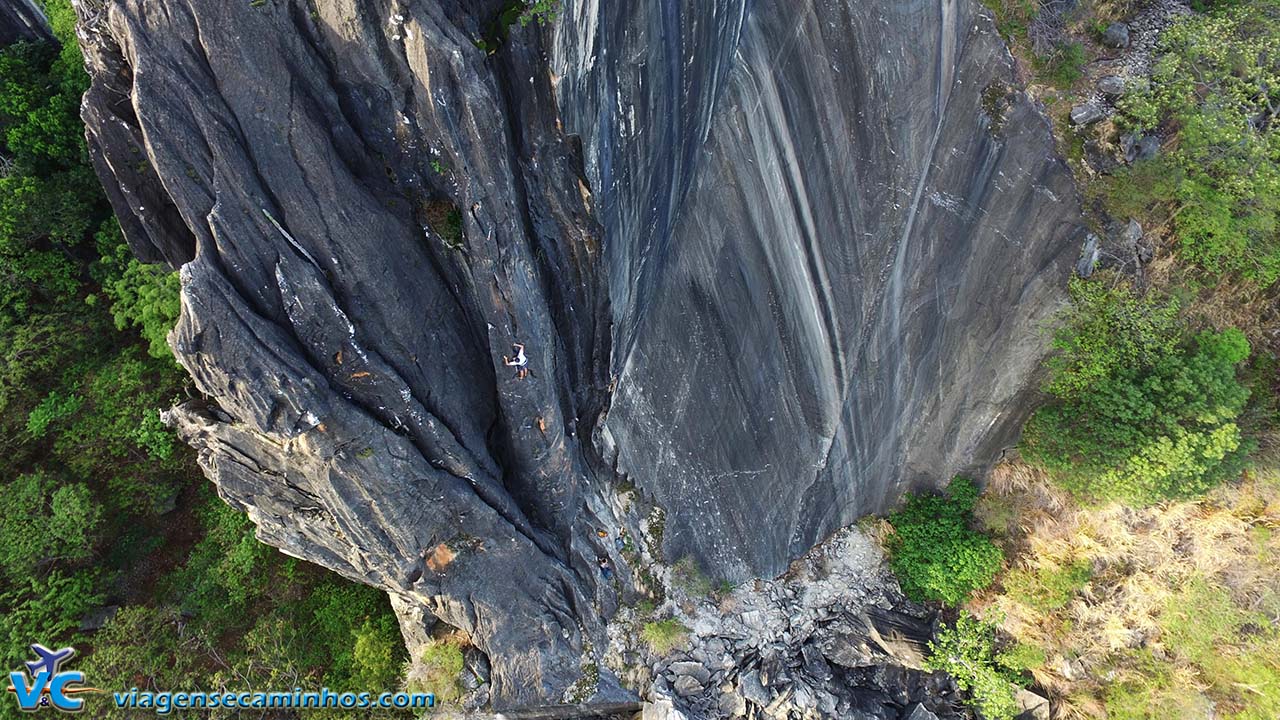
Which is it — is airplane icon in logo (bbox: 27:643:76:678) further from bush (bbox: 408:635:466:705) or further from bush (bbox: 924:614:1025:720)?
bush (bbox: 924:614:1025:720)

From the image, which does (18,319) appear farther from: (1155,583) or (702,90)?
(1155,583)

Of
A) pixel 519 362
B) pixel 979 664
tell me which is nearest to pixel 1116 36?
pixel 519 362

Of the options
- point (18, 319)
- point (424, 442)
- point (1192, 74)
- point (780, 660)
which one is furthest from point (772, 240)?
point (18, 319)

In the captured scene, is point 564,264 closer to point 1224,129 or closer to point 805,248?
point 805,248

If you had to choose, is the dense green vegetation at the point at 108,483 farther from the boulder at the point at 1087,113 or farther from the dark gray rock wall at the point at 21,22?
the boulder at the point at 1087,113

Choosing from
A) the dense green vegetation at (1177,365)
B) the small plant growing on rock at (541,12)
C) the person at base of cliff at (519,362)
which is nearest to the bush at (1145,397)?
the dense green vegetation at (1177,365)

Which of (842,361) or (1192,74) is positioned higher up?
(1192,74)
